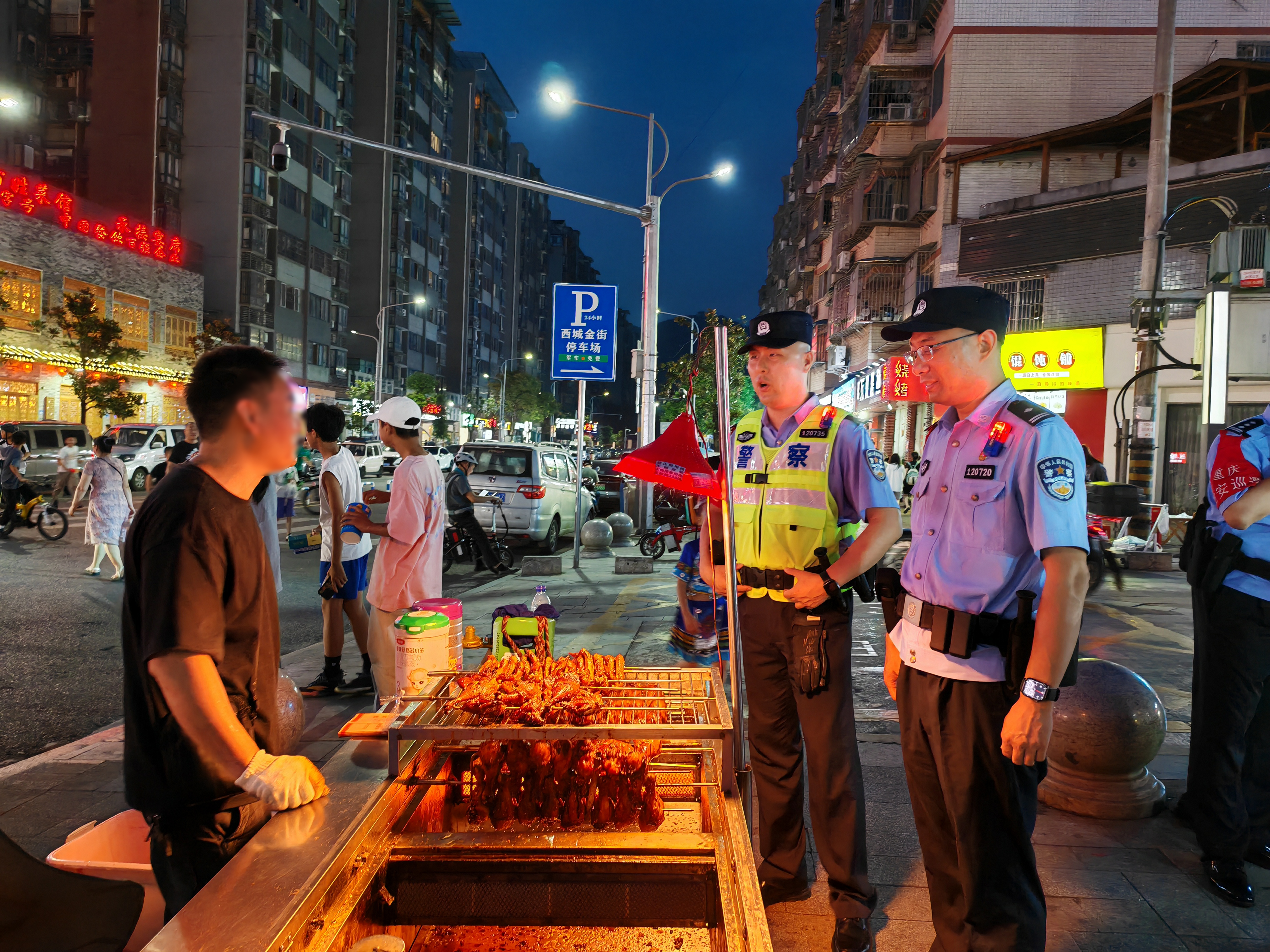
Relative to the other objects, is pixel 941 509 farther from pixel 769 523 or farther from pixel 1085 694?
pixel 1085 694

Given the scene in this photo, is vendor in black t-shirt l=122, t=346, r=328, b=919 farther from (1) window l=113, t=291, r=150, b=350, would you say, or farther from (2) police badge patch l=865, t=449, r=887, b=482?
(1) window l=113, t=291, r=150, b=350

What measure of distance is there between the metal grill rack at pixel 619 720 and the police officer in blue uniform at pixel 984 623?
28.5 inches

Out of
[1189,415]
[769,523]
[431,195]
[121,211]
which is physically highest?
[431,195]

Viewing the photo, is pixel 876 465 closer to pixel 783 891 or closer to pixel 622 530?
pixel 783 891

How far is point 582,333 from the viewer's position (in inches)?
523

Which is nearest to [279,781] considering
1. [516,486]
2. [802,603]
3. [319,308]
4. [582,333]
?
[802,603]

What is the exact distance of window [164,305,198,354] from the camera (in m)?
40.1

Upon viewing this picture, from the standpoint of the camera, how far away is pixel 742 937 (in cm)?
166

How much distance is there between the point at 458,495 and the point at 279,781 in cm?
1118

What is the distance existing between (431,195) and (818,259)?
4119 centimetres

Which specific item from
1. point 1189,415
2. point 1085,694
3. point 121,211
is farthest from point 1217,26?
point 121,211

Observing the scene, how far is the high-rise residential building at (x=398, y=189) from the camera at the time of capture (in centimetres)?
6475

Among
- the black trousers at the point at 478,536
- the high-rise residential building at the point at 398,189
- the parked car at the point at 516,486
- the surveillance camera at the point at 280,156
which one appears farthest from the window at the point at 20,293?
the high-rise residential building at the point at 398,189

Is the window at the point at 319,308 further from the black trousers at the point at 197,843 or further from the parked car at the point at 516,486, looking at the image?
the black trousers at the point at 197,843
